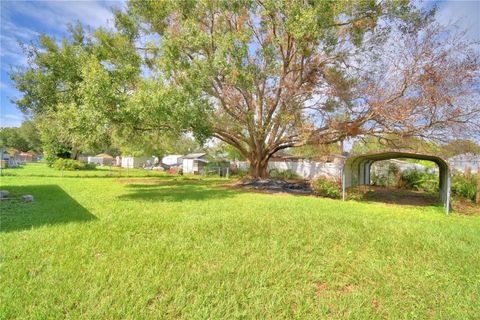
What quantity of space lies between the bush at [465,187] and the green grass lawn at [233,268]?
7012mm

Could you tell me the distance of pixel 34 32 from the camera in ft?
47.0

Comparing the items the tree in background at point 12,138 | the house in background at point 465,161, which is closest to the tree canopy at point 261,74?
the house in background at point 465,161

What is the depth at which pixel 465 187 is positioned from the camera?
1116 centimetres

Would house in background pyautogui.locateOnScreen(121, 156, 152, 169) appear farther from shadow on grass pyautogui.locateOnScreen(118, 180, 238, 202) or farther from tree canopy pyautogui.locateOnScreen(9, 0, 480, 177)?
shadow on grass pyautogui.locateOnScreen(118, 180, 238, 202)

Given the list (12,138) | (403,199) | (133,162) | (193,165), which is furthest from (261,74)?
(12,138)

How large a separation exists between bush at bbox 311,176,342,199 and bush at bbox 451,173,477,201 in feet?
18.5

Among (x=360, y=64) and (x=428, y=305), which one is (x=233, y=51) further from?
(x=428, y=305)

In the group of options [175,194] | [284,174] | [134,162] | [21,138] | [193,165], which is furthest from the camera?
[21,138]

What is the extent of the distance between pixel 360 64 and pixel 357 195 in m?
6.84

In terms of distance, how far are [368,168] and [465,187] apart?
5150mm

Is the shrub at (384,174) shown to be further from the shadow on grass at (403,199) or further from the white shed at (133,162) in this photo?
the white shed at (133,162)

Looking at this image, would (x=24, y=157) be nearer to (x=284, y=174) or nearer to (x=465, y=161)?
(x=284, y=174)

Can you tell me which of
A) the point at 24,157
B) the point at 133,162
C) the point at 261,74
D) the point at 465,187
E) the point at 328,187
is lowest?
the point at 328,187

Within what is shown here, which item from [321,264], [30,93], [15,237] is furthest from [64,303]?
[30,93]
